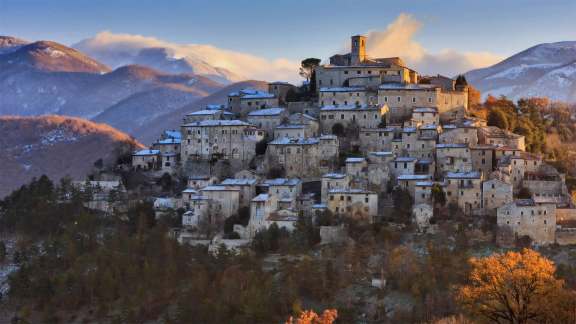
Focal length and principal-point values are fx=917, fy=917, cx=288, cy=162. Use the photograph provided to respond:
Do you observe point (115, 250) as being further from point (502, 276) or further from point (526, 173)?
point (502, 276)

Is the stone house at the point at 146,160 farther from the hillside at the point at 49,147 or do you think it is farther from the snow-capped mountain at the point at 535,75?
the hillside at the point at 49,147

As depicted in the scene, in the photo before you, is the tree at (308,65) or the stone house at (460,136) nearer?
the stone house at (460,136)

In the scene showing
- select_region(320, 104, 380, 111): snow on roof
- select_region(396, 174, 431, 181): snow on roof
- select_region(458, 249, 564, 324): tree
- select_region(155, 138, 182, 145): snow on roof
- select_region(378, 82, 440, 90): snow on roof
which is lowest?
select_region(458, 249, 564, 324): tree

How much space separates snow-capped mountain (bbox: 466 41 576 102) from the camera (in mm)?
91312

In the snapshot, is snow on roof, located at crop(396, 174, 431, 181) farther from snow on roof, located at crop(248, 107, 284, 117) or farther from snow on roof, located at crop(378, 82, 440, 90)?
snow on roof, located at crop(248, 107, 284, 117)

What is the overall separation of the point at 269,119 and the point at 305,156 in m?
5.58

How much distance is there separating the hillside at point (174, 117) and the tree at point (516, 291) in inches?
4590

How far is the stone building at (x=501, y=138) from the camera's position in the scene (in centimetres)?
5197

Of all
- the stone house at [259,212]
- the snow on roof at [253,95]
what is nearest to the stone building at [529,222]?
the stone house at [259,212]

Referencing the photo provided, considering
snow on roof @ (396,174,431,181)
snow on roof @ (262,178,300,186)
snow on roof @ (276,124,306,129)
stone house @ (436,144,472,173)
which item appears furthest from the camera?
snow on roof @ (276,124,306,129)

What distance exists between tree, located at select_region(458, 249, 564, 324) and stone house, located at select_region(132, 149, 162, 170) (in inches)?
1291

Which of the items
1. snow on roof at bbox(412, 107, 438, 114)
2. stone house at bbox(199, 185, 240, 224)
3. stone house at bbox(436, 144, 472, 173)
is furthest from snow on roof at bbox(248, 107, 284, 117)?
stone house at bbox(436, 144, 472, 173)

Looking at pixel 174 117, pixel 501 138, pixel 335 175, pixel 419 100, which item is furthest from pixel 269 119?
pixel 174 117

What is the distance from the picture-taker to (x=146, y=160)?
58906 mm
